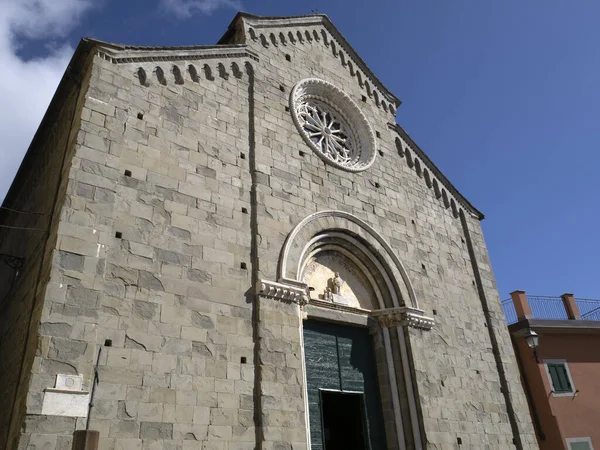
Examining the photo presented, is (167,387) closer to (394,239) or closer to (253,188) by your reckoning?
(253,188)

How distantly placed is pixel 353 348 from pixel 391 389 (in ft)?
3.46

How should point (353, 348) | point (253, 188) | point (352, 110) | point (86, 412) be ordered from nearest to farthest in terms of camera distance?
point (86, 412)
point (253, 188)
point (353, 348)
point (352, 110)

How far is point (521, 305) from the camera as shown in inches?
677

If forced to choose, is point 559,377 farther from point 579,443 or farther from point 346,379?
point 346,379

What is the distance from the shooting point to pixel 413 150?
13.6 m

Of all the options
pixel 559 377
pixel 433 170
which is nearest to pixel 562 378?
pixel 559 377

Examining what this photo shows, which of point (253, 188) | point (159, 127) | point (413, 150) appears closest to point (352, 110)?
point (413, 150)

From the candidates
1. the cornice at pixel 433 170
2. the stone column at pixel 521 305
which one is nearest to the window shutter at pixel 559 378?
the stone column at pixel 521 305

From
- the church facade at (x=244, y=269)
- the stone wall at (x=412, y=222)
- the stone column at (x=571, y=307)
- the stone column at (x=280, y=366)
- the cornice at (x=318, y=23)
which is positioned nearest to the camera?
the church facade at (x=244, y=269)

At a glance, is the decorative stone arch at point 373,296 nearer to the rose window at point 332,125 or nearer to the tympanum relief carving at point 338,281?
the tympanum relief carving at point 338,281

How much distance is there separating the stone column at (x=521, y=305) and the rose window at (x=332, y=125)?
8.65 m

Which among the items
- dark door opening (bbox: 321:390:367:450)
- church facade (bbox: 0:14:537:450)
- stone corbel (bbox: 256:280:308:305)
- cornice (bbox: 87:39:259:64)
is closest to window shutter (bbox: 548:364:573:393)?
church facade (bbox: 0:14:537:450)

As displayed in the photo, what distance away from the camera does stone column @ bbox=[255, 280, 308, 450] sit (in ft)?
24.3

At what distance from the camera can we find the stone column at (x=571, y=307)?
700 inches
